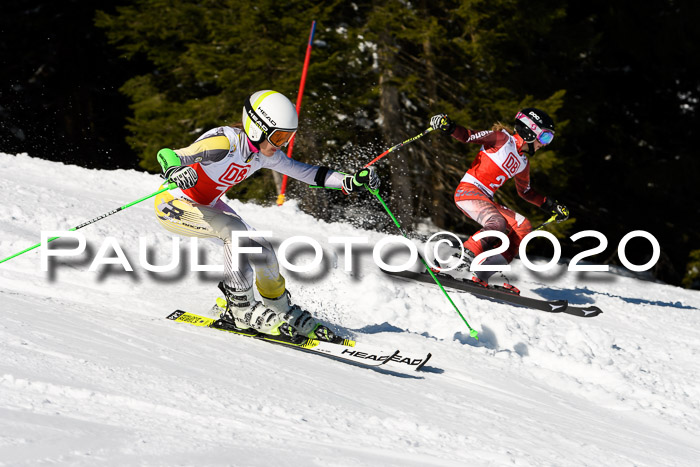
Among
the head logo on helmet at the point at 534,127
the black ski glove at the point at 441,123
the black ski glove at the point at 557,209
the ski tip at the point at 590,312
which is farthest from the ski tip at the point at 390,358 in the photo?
the black ski glove at the point at 557,209

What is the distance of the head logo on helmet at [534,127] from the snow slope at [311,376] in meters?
1.85

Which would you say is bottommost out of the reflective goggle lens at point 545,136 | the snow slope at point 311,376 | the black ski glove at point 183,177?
the snow slope at point 311,376

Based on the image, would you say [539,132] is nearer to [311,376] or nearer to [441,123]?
[441,123]

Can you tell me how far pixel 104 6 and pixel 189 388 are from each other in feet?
56.2

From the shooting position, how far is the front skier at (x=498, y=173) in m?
7.56

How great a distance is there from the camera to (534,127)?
24.8 ft

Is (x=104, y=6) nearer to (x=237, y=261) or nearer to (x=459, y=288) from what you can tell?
(x=459, y=288)

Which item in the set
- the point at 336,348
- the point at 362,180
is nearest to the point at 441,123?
the point at 362,180

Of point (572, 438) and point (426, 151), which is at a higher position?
point (426, 151)

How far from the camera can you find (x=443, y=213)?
15.9 m

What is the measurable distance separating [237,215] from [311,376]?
141 cm

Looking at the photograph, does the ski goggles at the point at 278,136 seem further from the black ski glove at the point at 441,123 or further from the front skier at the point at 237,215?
the black ski glove at the point at 441,123

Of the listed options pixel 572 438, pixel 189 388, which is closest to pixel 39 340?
pixel 189 388

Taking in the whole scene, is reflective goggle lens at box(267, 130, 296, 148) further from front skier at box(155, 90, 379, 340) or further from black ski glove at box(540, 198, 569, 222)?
black ski glove at box(540, 198, 569, 222)
